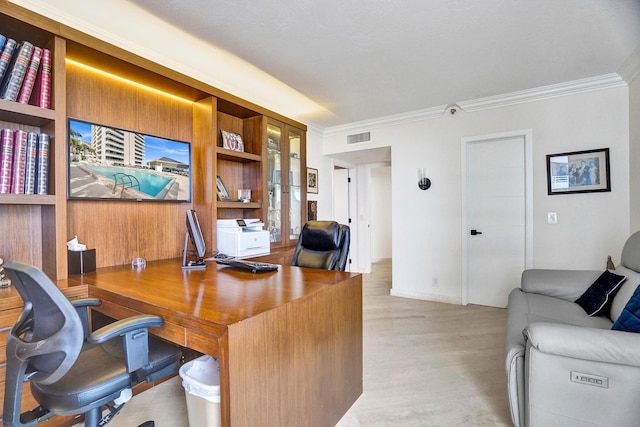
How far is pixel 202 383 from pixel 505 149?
3852mm

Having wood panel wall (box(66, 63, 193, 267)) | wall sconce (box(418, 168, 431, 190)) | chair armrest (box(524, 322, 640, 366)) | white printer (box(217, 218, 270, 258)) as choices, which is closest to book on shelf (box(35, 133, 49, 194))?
wood panel wall (box(66, 63, 193, 267))

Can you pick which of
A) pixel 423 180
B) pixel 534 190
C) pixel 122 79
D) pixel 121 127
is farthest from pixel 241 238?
pixel 534 190

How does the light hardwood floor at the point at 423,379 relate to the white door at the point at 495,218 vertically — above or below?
below

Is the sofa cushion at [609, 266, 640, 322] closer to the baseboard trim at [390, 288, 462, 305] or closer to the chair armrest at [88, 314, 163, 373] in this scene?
the baseboard trim at [390, 288, 462, 305]

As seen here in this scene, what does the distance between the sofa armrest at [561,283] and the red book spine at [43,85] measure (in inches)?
143

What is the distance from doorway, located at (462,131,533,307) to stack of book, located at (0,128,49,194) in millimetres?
3950

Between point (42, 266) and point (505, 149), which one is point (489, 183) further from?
point (42, 266)

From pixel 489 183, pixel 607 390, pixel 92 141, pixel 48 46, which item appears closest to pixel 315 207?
pixel 489 183

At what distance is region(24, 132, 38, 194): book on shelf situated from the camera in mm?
1729

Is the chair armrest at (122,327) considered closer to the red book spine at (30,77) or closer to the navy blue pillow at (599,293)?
the red book spine at (30,77)

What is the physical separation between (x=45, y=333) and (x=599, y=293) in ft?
10.1

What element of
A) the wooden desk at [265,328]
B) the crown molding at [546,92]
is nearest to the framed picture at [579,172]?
the crown molding at [546,92]

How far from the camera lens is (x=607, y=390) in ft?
4.17

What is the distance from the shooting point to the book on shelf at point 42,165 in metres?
1.77
